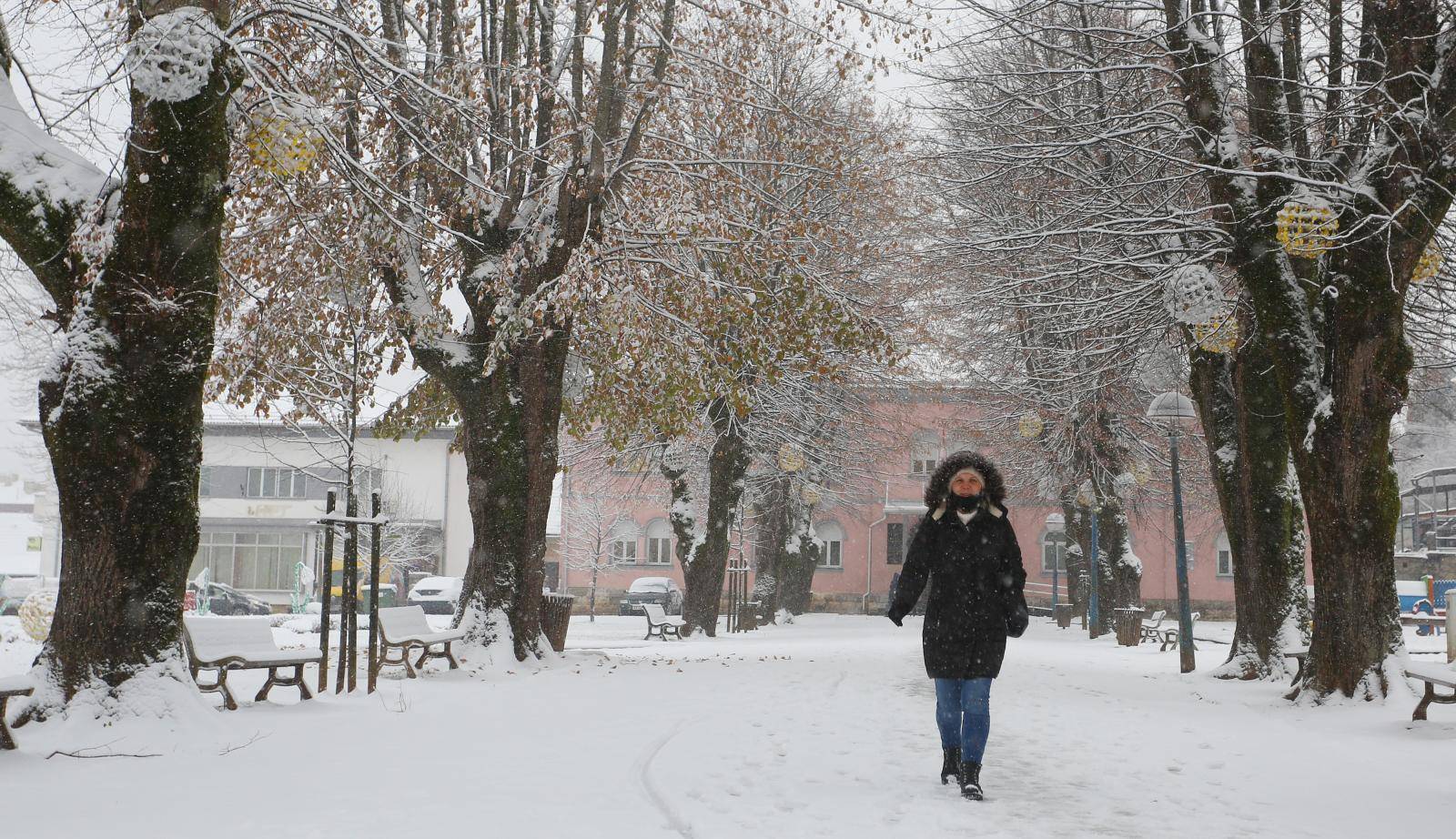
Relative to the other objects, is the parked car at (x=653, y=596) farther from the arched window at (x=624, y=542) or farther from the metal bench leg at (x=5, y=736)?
the metal bench leg at (x=5, y=736)

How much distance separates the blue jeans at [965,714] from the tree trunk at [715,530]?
18.1m

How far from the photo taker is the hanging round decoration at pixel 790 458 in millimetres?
26438

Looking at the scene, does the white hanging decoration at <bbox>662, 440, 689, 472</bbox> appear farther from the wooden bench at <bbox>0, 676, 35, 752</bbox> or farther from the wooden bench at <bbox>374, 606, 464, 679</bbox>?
the wooden bench at <bbox>0, 676, 35, 752</bbox>

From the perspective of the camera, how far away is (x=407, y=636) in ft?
39.8

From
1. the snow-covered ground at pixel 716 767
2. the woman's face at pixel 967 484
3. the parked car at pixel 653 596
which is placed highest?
the woman's face at pixel 967 484

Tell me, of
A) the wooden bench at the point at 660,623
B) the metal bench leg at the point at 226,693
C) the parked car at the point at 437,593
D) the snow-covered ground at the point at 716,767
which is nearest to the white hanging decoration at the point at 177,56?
the snow-covered ground at the point at 716,767

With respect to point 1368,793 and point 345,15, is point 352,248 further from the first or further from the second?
point 1368,793

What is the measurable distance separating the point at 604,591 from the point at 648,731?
1816 inches

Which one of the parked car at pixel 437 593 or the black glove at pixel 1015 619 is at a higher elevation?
the black glove at pixel 1015 619

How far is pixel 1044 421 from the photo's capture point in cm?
2675

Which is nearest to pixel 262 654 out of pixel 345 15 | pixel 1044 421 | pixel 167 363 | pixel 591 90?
pixel 167 363

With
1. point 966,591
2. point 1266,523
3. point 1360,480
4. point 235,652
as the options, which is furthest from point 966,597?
point 1266,523

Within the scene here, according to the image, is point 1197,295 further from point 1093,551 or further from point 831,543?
point 831,543

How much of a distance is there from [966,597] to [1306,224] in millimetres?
4889
